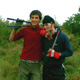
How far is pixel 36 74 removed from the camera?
289 centimetres

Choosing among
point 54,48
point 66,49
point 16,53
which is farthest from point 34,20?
point 16,53

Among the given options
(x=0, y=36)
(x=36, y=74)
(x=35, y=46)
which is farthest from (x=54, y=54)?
(x=0, y=36)

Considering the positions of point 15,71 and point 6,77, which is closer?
point 6,77

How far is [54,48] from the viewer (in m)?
2.64

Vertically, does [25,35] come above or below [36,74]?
above

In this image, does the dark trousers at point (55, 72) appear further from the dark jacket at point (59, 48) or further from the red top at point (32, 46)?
the red top at point (32, 46)

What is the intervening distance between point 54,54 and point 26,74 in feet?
2.38

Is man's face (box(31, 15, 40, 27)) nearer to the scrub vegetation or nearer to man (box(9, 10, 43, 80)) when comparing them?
man (box(9, 10, 43, 80))

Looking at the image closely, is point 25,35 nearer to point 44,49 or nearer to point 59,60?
point 44,49

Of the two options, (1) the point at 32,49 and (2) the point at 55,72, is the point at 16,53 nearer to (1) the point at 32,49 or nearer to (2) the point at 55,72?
(1) the point at 32,49

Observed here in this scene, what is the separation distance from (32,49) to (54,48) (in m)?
0.40

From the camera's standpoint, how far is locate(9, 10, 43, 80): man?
2.80m

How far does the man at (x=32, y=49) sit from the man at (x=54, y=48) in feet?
0.46

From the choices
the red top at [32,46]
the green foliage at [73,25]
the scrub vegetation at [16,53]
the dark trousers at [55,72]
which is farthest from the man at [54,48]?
the green foliage at [73,25]
